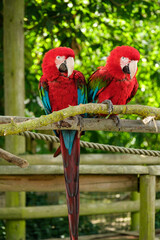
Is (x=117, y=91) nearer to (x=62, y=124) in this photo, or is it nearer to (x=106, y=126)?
(x=106, y=126)

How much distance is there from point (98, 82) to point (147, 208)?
103 centimetres

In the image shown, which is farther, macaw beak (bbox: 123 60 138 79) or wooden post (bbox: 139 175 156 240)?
wooden post (bbox: 139 175 156 240)

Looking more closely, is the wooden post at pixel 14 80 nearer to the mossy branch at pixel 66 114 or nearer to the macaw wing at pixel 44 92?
the macaw wing at pixel 44 92

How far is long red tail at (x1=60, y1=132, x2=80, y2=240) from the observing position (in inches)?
64.4

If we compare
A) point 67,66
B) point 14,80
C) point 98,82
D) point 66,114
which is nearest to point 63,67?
point 67,66

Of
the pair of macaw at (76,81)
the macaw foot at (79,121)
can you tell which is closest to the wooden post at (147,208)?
the pair of macaw at (76,81)

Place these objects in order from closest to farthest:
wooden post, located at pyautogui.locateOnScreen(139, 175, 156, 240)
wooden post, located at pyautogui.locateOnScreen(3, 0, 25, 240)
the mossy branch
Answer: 1. the mossy branch
2. wooden post, located at pyautogui.locateOnScreen(139, 175, 156, 240)
3. wooden post, located at pyautogui.locateOnScreen(3, 0, 25, 240)

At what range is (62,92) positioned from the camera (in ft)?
6.40

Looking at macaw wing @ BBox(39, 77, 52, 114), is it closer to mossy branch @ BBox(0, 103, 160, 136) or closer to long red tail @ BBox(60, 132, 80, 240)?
long red tail @ BBox(60, 132, 80, 240)

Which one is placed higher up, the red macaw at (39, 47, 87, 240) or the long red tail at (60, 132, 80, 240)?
the red macaw at (39, 47, 87, 240)

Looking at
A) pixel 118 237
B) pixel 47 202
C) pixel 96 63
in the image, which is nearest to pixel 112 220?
pixel 47 202

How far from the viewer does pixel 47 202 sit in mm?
4016

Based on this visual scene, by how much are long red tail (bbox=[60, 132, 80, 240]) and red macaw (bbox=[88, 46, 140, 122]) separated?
0.35m

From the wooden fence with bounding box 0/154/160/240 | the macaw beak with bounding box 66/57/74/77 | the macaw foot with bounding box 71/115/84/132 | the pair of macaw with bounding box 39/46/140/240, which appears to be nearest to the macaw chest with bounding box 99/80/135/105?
the pair of macaw with bounding box 39/46/140/240
